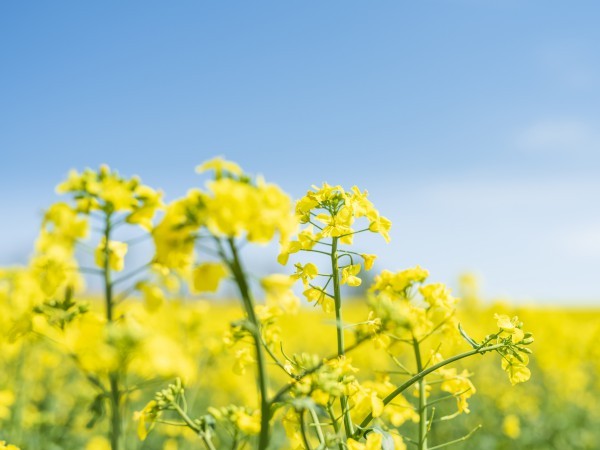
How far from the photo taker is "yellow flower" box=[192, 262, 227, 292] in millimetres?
1403

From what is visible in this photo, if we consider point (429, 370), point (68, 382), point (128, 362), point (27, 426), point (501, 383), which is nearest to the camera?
point (128, 362)

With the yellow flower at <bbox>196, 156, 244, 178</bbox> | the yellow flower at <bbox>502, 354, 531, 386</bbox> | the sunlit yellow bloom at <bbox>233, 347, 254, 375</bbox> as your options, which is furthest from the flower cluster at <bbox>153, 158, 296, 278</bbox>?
the yellow flower at <bbox>502, 354, 531, 386</bbox>

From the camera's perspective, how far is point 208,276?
1.42 m

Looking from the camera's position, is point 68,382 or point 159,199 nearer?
point 159,199

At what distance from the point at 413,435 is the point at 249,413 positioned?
5.98m

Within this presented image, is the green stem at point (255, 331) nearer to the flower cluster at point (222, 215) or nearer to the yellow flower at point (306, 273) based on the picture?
the flower cluster at point (222, 215)

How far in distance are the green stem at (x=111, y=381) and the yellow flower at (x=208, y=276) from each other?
0.48m

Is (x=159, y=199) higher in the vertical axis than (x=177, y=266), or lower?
higher

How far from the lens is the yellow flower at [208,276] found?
1.40 meters

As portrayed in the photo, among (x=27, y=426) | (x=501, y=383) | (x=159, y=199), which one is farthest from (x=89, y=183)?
(x=501, y=383)

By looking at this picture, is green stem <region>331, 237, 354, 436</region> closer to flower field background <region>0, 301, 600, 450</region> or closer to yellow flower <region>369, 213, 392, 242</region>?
yellow flower <region>369, 213, 392, 242</region>

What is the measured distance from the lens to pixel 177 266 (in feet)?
4.98

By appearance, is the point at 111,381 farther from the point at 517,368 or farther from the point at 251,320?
the point at 517,368

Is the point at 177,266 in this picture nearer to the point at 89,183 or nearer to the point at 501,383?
the point at 89,183
